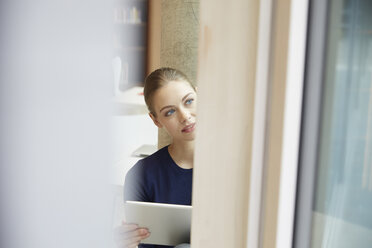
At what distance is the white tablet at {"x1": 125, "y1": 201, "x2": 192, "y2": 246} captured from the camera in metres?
0.91

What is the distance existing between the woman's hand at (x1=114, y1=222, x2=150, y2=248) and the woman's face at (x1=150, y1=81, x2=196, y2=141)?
0.25 metres

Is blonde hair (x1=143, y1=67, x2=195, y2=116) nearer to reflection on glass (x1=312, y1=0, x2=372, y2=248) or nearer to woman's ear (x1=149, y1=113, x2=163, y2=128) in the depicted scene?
woman's ear (x1=149, y1=113, x2=163, y2=128)

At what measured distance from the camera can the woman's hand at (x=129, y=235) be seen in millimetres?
899

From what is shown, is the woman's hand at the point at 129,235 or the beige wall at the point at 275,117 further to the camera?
the woman's hand at the point at 129,235

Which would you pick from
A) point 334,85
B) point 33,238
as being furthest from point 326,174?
point 33,238

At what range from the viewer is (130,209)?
2.99 feet

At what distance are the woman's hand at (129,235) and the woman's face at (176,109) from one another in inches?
9.7

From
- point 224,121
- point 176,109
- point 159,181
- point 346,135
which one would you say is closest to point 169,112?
point 176,109

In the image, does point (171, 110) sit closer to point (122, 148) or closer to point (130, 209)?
point (122, 148)

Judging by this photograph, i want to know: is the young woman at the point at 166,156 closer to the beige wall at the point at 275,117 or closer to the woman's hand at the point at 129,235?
the woman's hand at the point at 129,235

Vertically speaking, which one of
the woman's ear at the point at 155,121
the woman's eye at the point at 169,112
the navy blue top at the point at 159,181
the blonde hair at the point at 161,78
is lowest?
the navy blue top at the point at 159,181

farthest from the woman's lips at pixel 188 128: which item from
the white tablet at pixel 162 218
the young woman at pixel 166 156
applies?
the white tablet at pixel 162 218

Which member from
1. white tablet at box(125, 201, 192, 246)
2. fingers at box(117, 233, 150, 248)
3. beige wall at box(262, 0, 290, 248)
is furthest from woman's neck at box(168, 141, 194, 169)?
beige wall at box(262, 0, 290, 248)

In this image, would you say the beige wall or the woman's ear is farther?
the woman's ear
